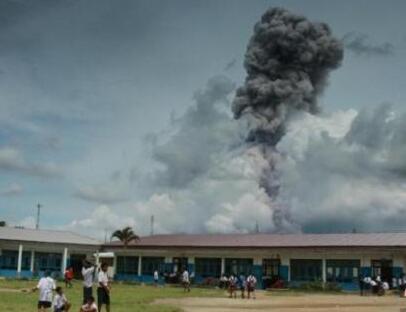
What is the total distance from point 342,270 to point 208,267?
11953 millimetres

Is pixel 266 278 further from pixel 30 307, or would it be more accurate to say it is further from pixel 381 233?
pixel 30 307

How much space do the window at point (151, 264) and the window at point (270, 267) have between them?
10317 millimetres

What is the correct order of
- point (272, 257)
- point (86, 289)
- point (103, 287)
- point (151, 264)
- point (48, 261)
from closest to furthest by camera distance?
point (103, 287), point (86, 289), point (272, 257), point (151, 264), point (48, 261)

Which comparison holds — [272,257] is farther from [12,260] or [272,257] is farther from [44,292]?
[44,292]

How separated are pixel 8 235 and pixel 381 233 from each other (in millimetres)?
30891

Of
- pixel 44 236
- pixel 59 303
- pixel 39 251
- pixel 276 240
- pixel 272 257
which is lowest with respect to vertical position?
pixel 59 303

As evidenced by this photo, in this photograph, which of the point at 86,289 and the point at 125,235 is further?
the point at 125,235

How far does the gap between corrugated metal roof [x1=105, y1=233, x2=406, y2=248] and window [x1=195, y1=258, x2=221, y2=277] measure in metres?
1.29

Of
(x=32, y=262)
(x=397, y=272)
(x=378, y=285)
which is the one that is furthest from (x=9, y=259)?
(x=378, y=285)

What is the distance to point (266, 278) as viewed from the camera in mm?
52500

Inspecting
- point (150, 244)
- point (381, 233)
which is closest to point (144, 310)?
point (381, 233)

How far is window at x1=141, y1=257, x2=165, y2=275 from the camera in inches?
2397

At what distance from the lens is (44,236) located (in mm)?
65438

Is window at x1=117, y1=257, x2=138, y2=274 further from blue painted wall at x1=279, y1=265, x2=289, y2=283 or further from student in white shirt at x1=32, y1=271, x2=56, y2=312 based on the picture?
student in white shirt at x1=32, y1=271, x2=56, y2=312
